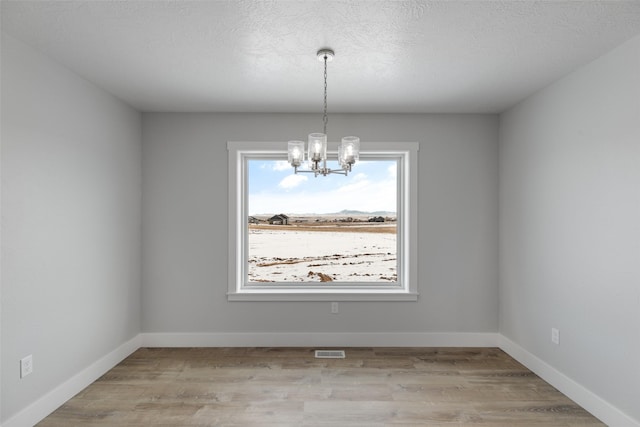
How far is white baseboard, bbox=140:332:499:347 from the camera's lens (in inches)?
150

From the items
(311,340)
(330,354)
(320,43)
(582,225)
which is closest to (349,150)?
(320,43)

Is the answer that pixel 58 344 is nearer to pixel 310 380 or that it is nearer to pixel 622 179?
pixel 310 380

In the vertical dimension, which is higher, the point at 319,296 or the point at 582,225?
the point at 582,225

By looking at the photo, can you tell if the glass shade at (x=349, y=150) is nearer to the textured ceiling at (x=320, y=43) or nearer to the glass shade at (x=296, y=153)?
the glass shade at (x=296, y=153)

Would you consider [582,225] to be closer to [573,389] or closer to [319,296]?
[573,389]

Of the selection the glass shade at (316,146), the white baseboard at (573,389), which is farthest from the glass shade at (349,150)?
the white baseboard at (573,389)

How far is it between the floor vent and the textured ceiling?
2435 millimetres

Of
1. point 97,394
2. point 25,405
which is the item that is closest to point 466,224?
point 97,394

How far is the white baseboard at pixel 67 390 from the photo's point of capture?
232 centimetres

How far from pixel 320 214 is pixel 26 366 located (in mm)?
2764

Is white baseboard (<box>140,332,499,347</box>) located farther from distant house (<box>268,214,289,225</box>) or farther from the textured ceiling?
the textured ceiling

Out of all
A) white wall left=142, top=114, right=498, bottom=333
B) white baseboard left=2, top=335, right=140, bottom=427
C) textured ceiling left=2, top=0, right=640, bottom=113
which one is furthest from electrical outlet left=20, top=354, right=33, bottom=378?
textured ceiling left=2, top=0, right=640, bottom=113

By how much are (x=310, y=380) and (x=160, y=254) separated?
6.57ft

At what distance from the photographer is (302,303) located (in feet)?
12.6
